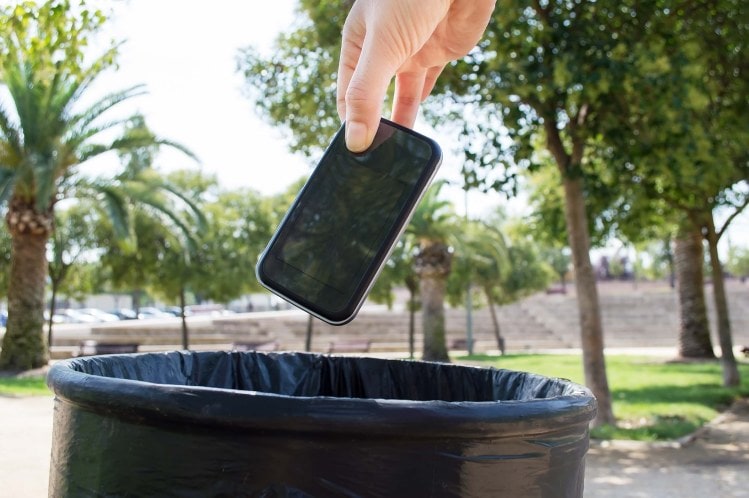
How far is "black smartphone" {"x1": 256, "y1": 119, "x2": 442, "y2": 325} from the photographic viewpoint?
1681 mm

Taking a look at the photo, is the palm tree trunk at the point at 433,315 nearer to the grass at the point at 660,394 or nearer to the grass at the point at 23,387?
the grass at the point at 660,394

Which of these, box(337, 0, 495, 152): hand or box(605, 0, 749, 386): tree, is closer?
box(337, 0, 495, 152): hand

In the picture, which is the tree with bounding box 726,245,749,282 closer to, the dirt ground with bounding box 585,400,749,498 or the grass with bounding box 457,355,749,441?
the grass with bounding box 457,355,749,441

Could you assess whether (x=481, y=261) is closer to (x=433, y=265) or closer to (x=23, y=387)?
(x=433, y=265)

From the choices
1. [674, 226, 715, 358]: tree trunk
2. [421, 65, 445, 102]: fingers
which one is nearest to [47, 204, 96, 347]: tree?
[674, 226, 715, 358]: tree trunk

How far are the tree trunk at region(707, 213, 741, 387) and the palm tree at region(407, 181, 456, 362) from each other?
343 inches

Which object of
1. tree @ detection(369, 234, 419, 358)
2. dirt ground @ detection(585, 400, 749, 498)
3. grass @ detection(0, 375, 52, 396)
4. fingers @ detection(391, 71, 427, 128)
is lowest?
dirt ground @ detection(585, 400, 749, 498)

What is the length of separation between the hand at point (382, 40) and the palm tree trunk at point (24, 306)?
1491 cm

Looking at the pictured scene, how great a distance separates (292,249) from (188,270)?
23.2 m

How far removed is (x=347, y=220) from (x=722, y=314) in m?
13.9

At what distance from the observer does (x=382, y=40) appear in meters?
1.55

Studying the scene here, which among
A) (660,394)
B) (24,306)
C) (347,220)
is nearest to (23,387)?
(24,306)

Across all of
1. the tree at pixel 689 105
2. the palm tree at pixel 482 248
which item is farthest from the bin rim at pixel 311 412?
the palm tree at pixel 482 248

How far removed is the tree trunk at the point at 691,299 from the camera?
2039 cm
